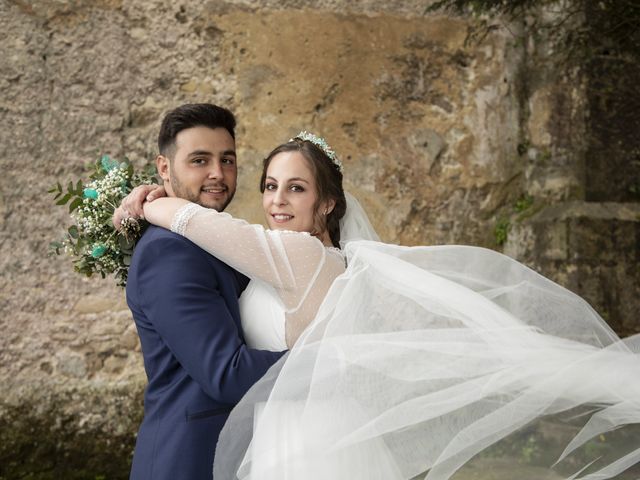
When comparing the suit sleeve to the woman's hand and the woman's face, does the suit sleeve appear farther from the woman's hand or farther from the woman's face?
the woman's face

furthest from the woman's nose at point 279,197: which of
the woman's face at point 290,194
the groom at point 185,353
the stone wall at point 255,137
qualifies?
the stone wall at point 255,137

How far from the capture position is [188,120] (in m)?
2.38

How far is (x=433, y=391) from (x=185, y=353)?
2.28ft

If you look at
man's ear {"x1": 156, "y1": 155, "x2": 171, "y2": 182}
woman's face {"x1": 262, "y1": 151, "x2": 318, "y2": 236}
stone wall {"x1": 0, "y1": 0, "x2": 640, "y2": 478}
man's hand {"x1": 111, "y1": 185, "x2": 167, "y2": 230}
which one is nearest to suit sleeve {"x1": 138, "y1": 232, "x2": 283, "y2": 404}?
man's hand {"x1": 111, "y1": 185, "x2": 167, "y2": 230}

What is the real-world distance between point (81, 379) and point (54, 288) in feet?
1.89

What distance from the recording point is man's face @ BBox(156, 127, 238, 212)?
7.71 ft

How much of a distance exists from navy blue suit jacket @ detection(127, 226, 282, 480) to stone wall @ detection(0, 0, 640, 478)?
2.20 meters

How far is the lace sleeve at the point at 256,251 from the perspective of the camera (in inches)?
78.6

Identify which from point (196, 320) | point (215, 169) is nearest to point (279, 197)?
point (215, 169)

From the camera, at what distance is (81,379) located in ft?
13.4

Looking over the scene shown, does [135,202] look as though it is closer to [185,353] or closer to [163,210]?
[163,210]

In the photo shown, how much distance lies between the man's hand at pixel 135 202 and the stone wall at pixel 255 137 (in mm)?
1998

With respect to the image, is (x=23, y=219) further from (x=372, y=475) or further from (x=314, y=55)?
(x=372, y=475)

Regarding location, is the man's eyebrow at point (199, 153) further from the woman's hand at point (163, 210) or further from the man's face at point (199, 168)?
the woman's hand at point (163, 210)
